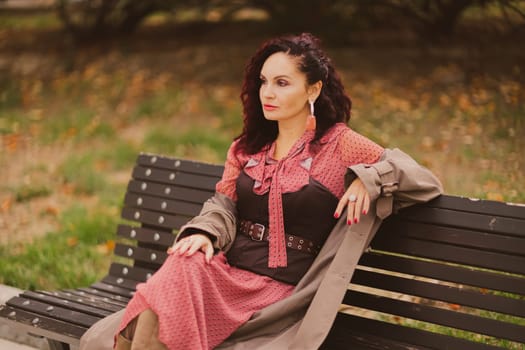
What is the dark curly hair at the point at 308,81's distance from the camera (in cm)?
322

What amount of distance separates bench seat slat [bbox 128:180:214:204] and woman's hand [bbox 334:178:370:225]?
3.92 ft

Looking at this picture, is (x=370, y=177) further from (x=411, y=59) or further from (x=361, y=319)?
(x=411, y=59)

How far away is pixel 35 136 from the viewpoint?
787cm

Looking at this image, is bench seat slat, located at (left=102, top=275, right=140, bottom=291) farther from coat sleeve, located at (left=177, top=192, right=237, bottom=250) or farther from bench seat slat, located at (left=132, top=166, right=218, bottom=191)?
coat sleeve, located at (left=177, top=192, right=237, bottom=250)

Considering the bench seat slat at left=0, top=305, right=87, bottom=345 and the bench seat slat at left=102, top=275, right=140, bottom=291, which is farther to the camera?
the bench seat slat at left=102, top=275, right=140, bottom=291

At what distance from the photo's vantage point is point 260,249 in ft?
10.5

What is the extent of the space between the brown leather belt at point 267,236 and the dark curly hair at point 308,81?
1.23 ft

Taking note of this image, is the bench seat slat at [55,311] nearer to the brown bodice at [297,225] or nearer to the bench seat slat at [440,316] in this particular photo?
the brown bodice at [297,225]

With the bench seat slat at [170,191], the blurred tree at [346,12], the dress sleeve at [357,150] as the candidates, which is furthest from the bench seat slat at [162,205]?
the blurred tree at [346,12]

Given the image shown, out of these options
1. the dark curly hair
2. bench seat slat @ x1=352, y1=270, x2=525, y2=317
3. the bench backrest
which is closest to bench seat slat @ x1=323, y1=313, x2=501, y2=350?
the bench backrest

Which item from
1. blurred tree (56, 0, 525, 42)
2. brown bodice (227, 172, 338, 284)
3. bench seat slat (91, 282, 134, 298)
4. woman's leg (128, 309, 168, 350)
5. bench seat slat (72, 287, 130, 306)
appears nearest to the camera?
woman's leg (128, 309, 168, 350)

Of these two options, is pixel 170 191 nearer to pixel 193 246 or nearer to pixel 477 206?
pixel 193 246

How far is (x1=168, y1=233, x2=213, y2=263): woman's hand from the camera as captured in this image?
9.70ft

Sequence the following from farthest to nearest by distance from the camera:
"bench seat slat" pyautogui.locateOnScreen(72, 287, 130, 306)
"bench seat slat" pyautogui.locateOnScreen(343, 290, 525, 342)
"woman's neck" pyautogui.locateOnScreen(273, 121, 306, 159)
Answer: "bench seat slat" pyautogui.locateOnScreen(72, 287, 130, 306), "woman's neck" pyautogui.locateOnScreen(273, 121, 306, 159), "bench seat slat" pyautogui.locateOnScreen(343, 290, 525, 342)
